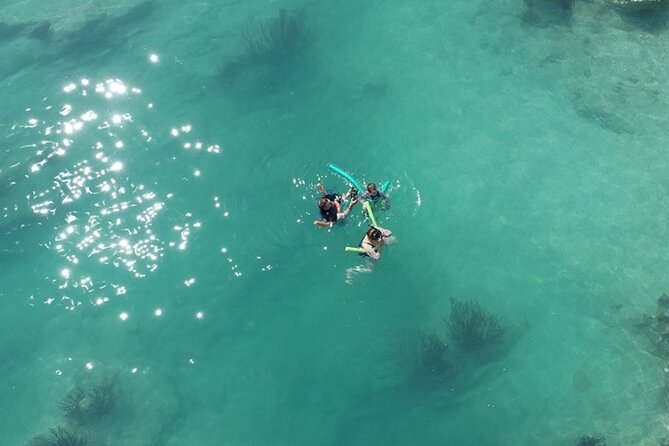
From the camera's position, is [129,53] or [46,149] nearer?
[46,149]

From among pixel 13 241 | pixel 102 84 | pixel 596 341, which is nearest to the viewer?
pixel 596 341

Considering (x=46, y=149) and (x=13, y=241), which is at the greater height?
(x=46, y=149)

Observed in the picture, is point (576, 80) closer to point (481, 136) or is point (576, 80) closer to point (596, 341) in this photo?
point (481, 136)

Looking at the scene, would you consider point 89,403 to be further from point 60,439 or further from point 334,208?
point 334,208

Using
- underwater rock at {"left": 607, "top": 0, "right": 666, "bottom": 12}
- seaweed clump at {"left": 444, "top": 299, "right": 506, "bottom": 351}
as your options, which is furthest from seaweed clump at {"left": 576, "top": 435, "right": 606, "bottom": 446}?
underwater rock at {"left": 607, "top": 0, "right": 666, "bottom": 12}

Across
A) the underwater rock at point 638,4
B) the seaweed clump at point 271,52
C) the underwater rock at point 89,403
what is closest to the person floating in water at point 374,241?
the seaweed clump at point 271,52

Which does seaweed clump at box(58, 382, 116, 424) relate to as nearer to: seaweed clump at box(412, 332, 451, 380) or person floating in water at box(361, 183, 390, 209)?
seaweed clump at box(412, 332, 451, 380)

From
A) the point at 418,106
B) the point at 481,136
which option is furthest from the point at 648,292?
the point at 418,106
